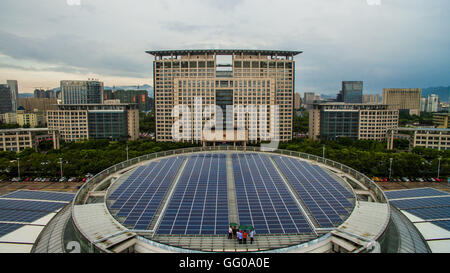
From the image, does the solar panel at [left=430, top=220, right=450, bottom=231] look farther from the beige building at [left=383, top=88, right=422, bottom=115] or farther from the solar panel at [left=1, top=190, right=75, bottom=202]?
the beige building at [left=383, top=88, right=422, bottom=115]

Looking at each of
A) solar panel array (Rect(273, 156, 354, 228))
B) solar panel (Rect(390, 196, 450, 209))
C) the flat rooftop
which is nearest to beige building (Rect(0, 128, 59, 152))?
the flat rooftop

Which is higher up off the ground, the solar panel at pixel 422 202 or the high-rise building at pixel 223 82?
the high-rise building at pixel 223 82

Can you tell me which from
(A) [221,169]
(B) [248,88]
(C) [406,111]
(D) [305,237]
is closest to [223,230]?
(D) [305,237]

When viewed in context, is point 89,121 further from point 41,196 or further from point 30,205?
point 30,205

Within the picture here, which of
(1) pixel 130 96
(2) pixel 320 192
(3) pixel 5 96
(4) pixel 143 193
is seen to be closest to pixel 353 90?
(1) pixel 130 96

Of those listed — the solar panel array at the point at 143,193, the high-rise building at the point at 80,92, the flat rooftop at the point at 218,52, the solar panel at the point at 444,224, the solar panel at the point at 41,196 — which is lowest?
the solar panel at the point at 41,196

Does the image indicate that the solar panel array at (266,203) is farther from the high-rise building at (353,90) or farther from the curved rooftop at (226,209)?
the high-rise building at (353,90)

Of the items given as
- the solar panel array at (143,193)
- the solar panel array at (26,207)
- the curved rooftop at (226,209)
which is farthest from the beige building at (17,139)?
the solar panel array at (143,193)
